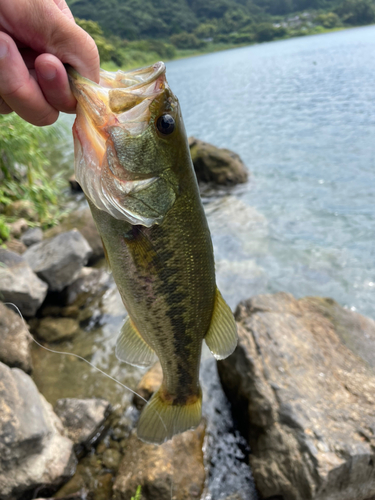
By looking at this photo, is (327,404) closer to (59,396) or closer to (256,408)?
(256,408)

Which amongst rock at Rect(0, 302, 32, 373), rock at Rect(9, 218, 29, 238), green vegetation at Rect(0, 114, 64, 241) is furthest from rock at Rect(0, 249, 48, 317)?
rock at Rect(9, 218, 29, 238)

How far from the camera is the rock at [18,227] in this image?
25.9 ft

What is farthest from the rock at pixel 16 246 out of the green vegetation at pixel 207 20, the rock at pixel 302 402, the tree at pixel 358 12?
the tree at pixel 358 12

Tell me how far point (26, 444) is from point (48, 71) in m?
3.21

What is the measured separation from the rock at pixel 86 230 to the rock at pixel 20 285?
6.61 ft

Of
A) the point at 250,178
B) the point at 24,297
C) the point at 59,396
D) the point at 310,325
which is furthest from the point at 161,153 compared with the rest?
the point at 250,178

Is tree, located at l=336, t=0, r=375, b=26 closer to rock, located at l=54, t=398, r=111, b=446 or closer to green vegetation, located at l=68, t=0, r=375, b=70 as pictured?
green vegetation, located at l=68, t=0, r=375, b=70

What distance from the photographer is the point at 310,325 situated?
4566 millimetres

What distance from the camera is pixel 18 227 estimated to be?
8086mm

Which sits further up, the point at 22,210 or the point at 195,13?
the point at 195,13

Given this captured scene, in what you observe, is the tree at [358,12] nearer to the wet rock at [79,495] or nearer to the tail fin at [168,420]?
the tail fin at [168,420]

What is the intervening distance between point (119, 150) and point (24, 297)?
4.54m

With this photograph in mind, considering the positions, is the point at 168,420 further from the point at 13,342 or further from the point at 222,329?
the point at 13,342

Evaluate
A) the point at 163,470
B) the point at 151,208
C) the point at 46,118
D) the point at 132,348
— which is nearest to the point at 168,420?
the point at 132,348
